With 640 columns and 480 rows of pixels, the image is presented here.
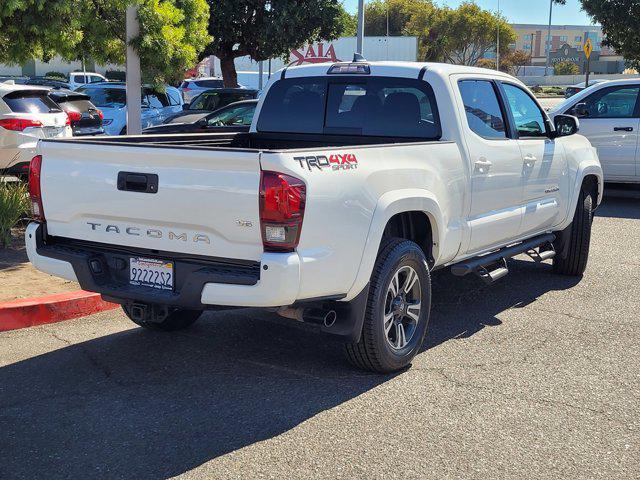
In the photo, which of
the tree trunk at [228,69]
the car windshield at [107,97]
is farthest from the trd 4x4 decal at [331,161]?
the tree trunk at [228,69]

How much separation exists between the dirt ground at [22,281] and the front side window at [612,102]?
923 cm

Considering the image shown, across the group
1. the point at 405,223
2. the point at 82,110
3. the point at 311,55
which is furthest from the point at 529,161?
the point at 311,55

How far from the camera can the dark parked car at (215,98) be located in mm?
18797

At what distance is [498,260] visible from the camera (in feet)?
22.0

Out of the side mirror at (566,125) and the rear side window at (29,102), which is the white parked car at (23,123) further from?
the side mirror at (566,125)

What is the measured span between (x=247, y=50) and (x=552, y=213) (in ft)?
59.7

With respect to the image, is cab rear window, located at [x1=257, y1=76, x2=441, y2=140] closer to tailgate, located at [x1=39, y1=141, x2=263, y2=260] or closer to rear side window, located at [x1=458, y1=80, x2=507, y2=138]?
rear side window, located at [x1=458, y1=80, x2=507, y2=138]

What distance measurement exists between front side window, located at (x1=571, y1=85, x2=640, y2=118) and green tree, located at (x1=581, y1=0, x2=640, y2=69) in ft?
38.2

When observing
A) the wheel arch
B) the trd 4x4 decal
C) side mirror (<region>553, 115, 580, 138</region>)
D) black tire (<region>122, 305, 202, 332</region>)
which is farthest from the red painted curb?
side mirror (<region>553, 115, 580, 138</region>)

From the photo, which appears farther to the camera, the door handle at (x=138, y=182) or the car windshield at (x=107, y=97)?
the car windshield at (x=107, y=97)

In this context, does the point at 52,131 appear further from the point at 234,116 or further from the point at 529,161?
the point at 529,161

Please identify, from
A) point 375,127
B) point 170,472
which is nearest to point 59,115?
point 375,127

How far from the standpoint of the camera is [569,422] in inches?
182

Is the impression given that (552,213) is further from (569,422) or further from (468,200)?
(569,422)
